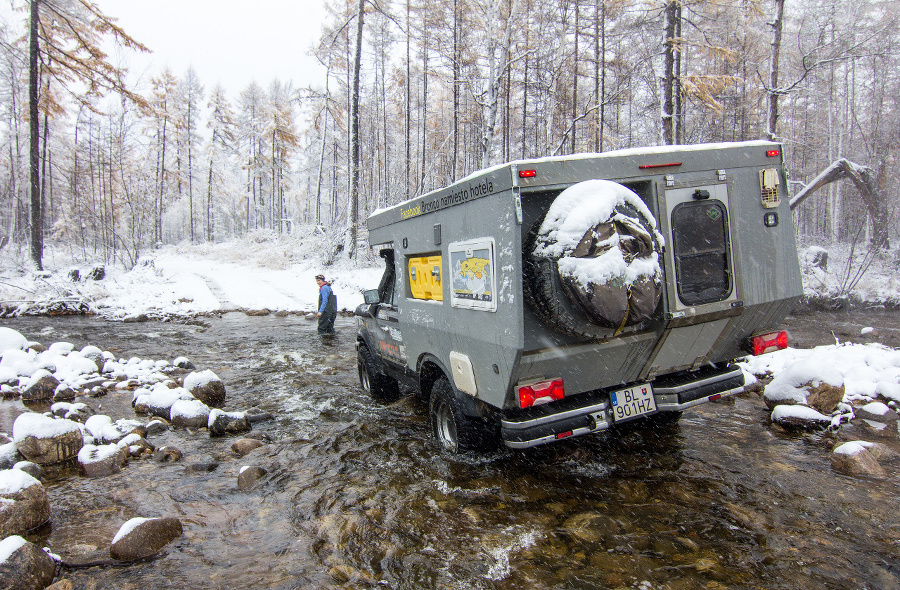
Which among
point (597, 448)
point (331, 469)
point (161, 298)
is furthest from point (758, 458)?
point (161, 298)

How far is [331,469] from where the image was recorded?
4.68 m

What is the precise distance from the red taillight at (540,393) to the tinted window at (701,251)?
4.15 ft

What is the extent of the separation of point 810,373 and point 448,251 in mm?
4576

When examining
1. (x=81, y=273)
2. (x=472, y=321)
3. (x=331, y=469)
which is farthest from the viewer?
(x=81, y=273)

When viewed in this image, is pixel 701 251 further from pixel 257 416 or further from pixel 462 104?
pixel 462 104

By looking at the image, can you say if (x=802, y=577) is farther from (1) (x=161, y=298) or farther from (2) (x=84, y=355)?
(1) (x=161, y=298)

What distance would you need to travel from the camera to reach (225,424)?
19.1 ft

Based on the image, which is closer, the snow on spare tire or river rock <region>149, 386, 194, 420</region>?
the snow on spare tire

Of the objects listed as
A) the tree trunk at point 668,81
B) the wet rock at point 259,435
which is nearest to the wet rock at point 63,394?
the wet rock at point 259,435

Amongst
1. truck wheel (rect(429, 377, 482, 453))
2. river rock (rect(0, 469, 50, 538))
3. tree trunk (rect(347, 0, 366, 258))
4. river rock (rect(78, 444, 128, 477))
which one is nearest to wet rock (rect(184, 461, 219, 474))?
river rock (rect(78, 444, 128, 477))

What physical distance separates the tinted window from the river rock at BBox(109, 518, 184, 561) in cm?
435

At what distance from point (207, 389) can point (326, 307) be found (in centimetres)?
503

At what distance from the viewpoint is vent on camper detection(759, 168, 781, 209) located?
407 centimetres

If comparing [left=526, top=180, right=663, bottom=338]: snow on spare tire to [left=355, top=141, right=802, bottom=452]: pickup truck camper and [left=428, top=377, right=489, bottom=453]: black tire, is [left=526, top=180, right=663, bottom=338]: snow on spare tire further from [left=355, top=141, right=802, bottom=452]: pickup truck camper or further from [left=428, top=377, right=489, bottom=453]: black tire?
[left=428, top=377, right=489, bottom=453]: black tire
